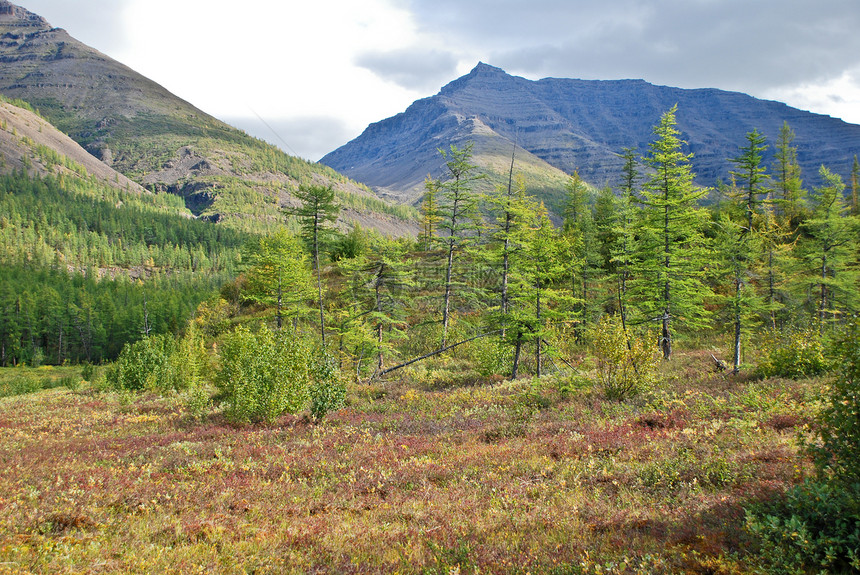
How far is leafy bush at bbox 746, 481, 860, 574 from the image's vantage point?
436cm

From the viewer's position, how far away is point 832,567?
14.2ft

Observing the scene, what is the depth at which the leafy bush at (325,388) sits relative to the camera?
1530cm

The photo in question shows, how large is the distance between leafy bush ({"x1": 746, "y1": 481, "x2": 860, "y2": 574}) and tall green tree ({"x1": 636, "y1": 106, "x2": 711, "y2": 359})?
61.1 feet

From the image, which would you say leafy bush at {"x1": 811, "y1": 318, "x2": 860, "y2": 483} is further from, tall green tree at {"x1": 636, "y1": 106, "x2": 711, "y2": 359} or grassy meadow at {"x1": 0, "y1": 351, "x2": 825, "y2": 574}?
tall green tree at {"x1": 636, "y1": 106, "x2": 711, "y2": 359}

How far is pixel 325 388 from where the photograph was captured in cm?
1547

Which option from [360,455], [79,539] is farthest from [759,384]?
[79,539]

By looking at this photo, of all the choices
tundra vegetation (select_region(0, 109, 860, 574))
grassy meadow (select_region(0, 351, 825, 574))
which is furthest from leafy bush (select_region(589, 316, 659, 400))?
grassy meadow (select_region(0, 351, 825, 574))

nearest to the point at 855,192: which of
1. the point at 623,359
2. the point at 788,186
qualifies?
the point at 788,186

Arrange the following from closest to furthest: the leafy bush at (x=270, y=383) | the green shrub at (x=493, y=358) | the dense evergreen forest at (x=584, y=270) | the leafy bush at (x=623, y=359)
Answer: the leafy bush at (x=623, y=359)
the leafy bush at (x=270, y=383)
the dense evergreen forest at (x=584, y=270)
the green shrub at (x=493, y=358)

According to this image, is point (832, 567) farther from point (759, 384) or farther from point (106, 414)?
point (106, 414)

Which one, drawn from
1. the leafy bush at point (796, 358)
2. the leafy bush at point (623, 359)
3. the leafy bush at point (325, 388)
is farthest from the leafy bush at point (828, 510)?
the leafy bush at point (325, 388)

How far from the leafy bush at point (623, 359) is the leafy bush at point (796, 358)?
4.42 metres

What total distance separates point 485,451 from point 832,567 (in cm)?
737

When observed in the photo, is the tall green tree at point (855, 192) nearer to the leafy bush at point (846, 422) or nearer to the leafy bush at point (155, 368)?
the leafy bush at point (846, 422)
